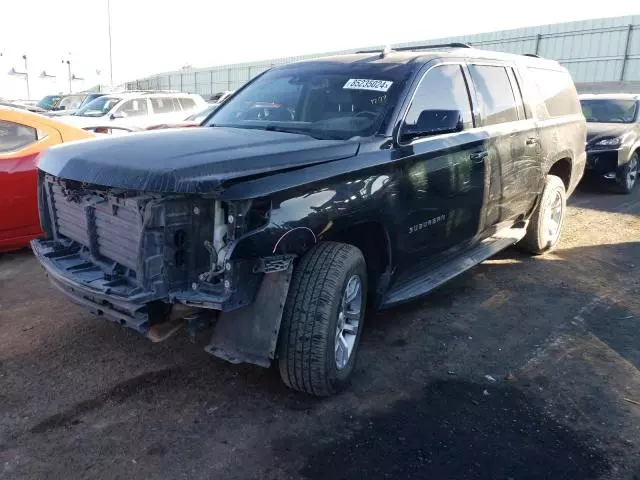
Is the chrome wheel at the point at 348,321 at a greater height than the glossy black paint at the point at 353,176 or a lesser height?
lesser

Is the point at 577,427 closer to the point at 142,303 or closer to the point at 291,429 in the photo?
the point at 291,429

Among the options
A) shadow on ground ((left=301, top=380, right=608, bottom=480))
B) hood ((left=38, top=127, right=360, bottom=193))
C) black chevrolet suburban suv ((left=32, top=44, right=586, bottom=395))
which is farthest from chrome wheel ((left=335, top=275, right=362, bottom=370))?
hood ((left=38, top=127, right=360, bottom=193))

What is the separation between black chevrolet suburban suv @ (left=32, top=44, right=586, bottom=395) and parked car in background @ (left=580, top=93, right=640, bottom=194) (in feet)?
18.2

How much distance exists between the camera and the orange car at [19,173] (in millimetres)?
5363

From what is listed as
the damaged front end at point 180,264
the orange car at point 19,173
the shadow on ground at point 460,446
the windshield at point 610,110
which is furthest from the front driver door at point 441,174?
the windshield at point 610,110

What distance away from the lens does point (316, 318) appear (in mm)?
3033

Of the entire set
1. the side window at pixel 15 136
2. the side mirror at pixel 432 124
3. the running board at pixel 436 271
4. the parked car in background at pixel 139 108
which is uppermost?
the side mirror at pixel 432 124

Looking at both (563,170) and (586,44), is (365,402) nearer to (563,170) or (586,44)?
(563,170)

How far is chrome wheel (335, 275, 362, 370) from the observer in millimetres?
3332

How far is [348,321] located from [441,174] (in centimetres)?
128

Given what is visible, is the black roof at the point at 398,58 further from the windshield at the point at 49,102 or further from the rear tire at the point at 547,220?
the windshield at the point at 49,102

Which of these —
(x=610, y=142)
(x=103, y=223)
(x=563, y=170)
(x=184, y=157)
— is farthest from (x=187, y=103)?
(x=184, y=157)

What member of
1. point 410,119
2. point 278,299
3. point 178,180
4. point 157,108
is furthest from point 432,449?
point 157,108

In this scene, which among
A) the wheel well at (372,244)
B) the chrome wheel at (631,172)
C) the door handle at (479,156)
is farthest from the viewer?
the chrome wheel at (631,172)
